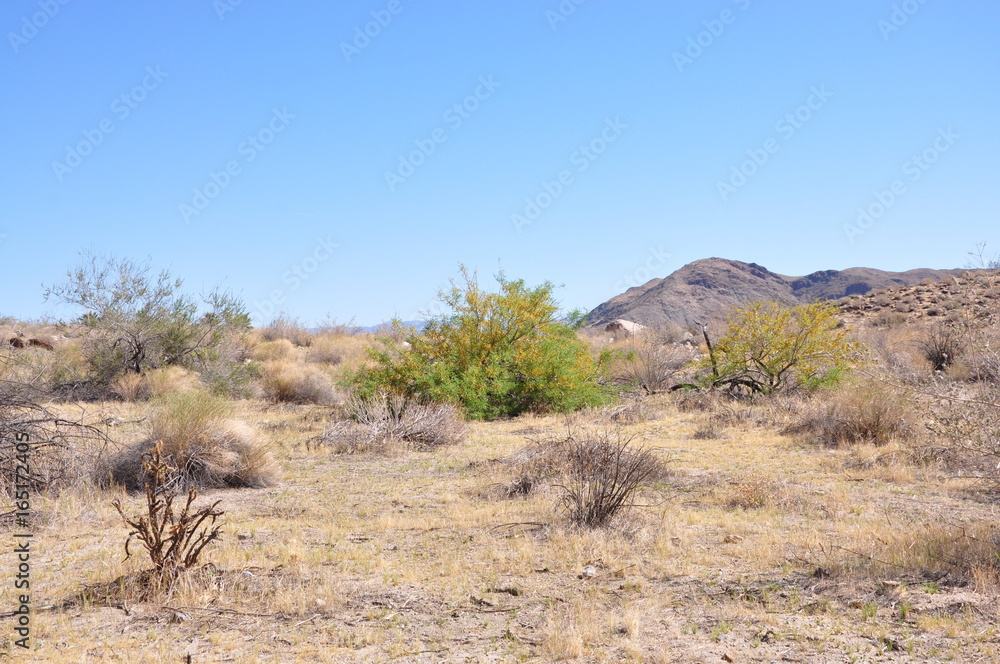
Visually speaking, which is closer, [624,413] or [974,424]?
[974,424]

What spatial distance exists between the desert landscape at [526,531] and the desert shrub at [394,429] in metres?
0.04

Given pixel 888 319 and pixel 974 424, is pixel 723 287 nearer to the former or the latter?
Answer: pixel 888 319

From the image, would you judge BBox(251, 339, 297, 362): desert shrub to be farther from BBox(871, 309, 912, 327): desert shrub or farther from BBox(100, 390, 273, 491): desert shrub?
BBox(871, 309, 912, 327): desert shrub

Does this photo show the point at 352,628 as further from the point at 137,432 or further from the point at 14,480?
the point at 137,432

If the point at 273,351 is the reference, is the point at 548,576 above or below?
below

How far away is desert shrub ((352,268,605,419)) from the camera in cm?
1577

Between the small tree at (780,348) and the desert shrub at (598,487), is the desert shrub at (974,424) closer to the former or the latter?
the desert shrub at (598,487)

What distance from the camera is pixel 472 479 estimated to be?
9922mm

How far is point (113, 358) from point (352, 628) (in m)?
17.1

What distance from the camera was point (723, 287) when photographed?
2832 inches

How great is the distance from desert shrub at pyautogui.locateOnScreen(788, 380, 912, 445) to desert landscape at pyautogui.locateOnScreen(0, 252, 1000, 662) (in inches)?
1.3

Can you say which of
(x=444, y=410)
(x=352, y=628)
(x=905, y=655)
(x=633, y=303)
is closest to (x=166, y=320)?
(x=444, y=410)

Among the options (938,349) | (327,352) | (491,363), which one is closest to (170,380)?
(491,363)

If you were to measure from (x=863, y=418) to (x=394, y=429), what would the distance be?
313 inches
